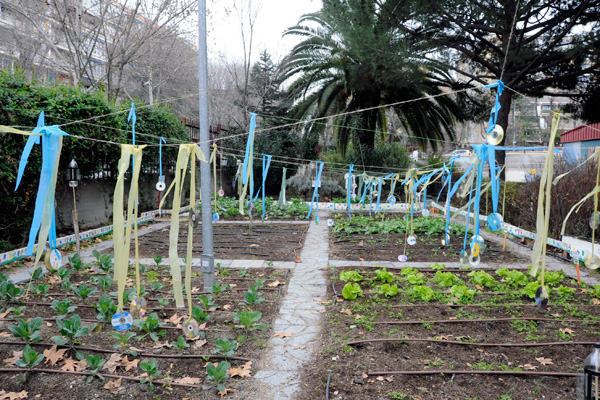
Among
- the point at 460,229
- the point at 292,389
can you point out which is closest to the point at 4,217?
the point at 292,389

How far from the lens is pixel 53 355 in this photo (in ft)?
11.7

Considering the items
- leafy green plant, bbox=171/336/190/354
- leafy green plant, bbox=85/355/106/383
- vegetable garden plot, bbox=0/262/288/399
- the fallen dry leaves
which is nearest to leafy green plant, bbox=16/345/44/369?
vegetable garden plot, bbox=0/262/288/399

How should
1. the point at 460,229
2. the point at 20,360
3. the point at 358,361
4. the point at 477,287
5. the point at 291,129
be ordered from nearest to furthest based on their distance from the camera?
1. the point at 20,360
2. the point at 358,361
3. the point at 477,287
4. the point at 460,229
5. the point at 291,129

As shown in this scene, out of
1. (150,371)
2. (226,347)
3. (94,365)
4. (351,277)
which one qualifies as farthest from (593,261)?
(94,365)

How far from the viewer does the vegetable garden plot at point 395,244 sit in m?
7.96

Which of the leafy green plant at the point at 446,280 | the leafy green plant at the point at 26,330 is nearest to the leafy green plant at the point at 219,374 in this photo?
the leafy green plant at the point at 26,330

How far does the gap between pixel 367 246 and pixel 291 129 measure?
12.7 metres

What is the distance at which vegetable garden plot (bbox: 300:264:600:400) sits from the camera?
323cm

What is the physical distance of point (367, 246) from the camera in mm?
8875

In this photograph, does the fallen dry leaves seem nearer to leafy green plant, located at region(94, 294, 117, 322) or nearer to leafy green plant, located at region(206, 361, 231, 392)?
leafy green plant, located at region(94, 294, 117, 322)

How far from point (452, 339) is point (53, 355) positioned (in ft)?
12.3

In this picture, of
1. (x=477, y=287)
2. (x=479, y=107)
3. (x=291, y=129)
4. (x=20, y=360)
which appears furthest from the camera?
(x=291, y=129)

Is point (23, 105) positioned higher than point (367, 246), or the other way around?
point (23, 105)

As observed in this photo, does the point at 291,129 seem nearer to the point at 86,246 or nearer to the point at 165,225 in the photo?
the point at 165,225
